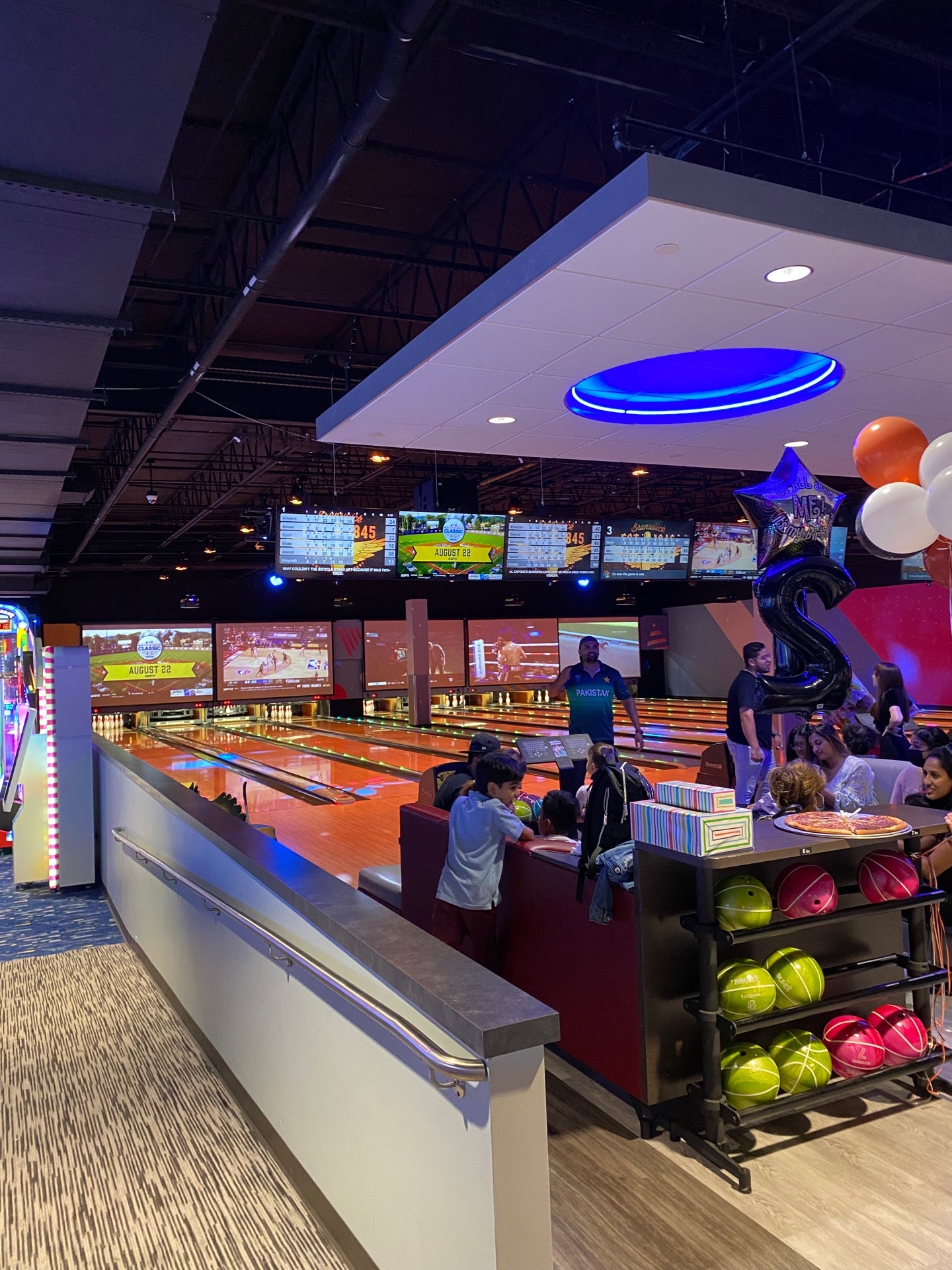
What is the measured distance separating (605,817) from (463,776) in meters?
1.50

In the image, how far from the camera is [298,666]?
2130 centimetres

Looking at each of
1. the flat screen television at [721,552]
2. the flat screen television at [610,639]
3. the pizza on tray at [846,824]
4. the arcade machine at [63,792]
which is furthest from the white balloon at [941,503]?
the flat screen television at [610,639]

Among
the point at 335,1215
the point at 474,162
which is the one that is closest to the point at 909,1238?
the point at 335,1215

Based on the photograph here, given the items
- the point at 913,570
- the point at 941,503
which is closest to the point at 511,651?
the point at 913,570

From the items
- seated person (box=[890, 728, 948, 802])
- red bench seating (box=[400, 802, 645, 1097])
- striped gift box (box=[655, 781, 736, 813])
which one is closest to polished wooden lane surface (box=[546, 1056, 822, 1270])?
red bench seating (box=[400, 802, 645, 1097])

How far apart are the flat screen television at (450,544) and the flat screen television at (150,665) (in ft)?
40.8

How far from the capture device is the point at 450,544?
30.5ft

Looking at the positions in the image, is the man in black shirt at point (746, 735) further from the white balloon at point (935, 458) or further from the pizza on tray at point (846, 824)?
the white balloon at point (935, 458)

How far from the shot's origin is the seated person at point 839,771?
3932 mm

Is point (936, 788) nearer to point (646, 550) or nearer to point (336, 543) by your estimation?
point (646, 550)

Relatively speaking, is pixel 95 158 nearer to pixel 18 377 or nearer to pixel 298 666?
pixel 18 377

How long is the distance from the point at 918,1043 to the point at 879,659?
13.5 metres

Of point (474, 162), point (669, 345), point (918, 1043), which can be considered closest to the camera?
point (918, 1043)

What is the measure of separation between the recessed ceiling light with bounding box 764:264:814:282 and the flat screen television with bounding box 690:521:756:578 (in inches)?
264
